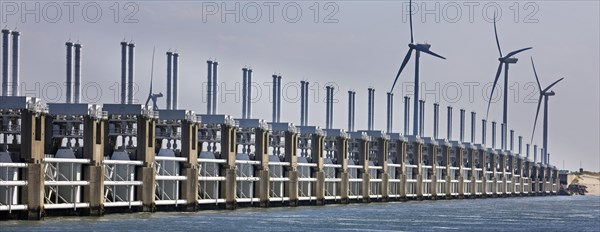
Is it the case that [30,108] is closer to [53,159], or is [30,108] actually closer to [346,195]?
[53,159]

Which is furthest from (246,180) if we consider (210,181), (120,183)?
(120,183)

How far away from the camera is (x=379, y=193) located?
617 ft

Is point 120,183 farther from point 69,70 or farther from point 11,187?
point 11,187

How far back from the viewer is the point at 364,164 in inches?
7180

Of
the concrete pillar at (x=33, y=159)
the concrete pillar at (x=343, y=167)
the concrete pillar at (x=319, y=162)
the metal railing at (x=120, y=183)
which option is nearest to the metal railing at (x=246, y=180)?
the concrete pillar at (x=319, y=162)

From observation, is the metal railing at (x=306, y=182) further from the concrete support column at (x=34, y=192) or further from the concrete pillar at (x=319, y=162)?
the concrete support column at (x=34, y=192)

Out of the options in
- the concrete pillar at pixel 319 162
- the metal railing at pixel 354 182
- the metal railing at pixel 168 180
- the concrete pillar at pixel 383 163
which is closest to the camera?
the metal railing at pixel 168 180

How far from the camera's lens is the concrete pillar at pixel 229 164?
13575 centimetres

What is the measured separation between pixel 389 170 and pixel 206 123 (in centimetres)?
6059

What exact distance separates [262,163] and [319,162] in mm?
19565

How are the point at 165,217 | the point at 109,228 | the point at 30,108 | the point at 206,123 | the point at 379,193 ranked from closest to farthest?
the point at 109,228 < the point at 30,108 < the point at 165,217 < the point at 206,123 < the point at 379,193

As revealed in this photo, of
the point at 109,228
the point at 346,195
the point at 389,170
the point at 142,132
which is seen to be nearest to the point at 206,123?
the point at 142,132

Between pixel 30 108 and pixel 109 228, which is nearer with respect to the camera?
pixel 109 228

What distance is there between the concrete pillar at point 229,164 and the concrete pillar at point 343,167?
32631mm
